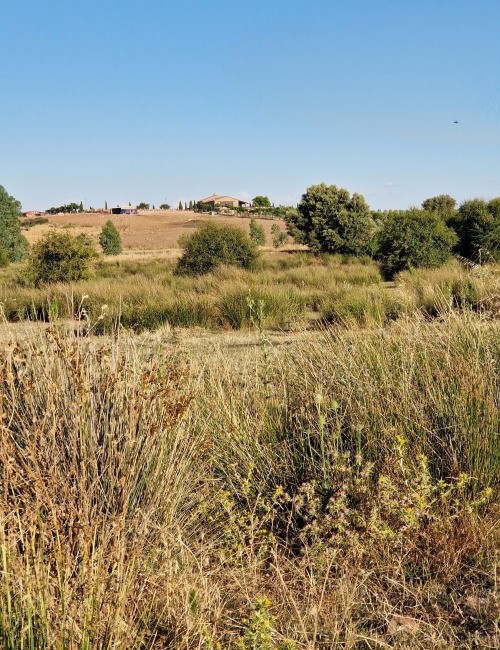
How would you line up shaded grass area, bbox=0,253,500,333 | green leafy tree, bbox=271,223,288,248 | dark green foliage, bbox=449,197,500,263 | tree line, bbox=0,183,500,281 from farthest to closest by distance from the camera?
1. green leafy tree, bbox=271,223,288,248
2. dark green foliage, bbox=449,197,500,263
3. tree line, bbox=0,183,500,281
4. shaded grass area, bbox=0,253,500,333

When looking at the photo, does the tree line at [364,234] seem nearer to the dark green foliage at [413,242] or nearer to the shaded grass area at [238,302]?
the dark green foliage at [413,242]

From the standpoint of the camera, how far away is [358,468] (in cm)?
308

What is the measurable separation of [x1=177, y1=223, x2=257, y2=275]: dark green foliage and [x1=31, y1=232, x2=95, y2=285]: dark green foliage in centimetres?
337

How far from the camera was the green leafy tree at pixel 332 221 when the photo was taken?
34062 mm

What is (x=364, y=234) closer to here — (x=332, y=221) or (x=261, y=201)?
(x=332, y=221)

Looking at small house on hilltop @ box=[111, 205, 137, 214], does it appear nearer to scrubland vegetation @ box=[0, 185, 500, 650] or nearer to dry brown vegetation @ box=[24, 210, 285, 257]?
dry brown vegetation @ box=[24, 210, 285, 257]

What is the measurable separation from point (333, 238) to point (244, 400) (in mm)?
30924

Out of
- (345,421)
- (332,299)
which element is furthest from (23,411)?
(332,299)

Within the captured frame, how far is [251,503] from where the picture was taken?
3.30m

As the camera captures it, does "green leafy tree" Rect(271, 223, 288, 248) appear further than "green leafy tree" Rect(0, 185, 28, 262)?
Yes

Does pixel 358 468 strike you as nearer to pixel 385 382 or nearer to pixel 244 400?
pixel 385 382

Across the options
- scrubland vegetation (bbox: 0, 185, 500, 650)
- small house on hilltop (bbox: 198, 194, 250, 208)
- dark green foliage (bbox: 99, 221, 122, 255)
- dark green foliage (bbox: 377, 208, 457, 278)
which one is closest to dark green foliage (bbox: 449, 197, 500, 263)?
dark green foliage (bbox: 377, 208, 457, 278)

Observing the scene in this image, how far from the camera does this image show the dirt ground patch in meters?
72.4

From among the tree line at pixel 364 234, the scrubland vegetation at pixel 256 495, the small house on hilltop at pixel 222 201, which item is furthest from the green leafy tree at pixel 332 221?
the small house on hilltop at pixel 222 201
